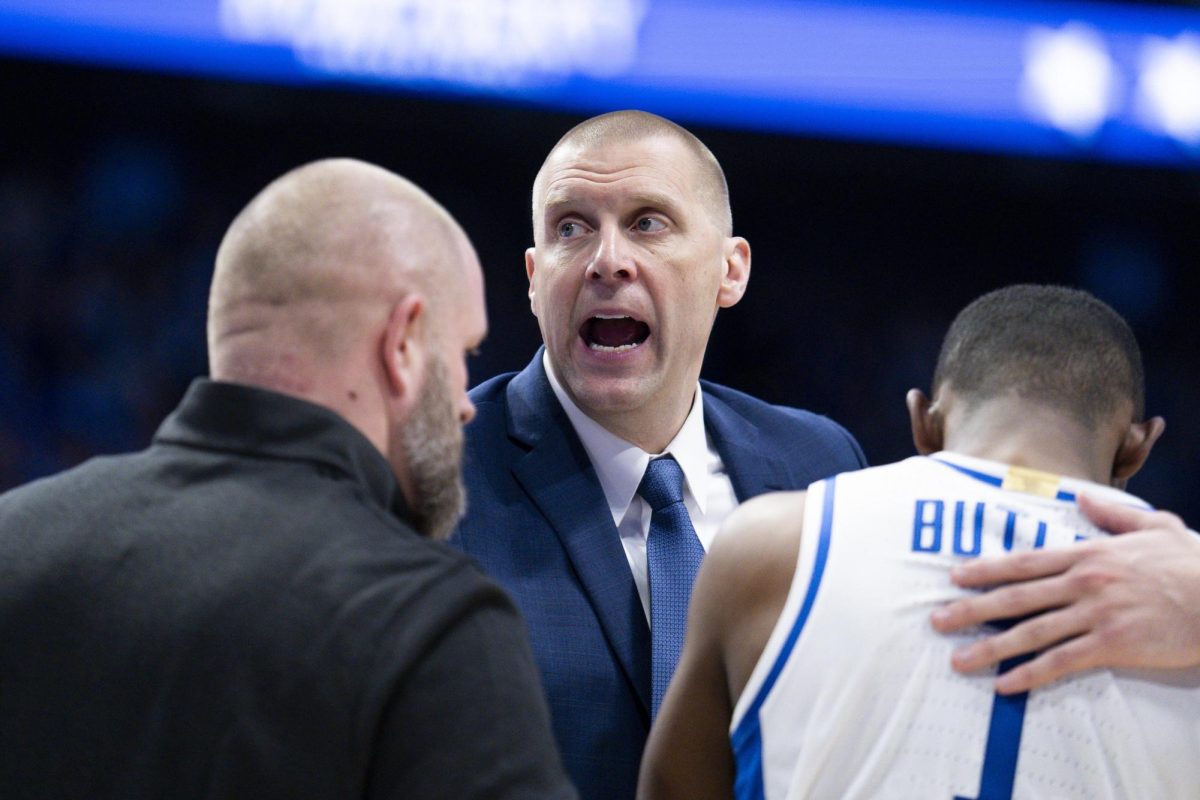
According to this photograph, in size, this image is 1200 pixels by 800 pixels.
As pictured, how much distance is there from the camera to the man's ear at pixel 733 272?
10.1 ft

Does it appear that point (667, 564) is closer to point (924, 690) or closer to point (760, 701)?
point (760, 701)

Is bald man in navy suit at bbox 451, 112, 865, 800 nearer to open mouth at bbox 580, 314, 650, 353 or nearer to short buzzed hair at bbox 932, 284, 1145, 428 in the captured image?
open mouth at bbox 580, 314, 650, 353

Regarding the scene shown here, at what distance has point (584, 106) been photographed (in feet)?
20.5

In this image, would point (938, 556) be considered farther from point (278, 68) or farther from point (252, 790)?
point (278, 68)

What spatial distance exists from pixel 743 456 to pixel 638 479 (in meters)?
0.28

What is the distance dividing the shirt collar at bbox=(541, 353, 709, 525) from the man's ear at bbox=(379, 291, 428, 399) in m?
1.05

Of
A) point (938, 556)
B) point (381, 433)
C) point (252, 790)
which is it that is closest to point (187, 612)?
point (252, 790)

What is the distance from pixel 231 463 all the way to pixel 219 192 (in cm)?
599

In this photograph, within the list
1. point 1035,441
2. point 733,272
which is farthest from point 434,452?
point 733,272

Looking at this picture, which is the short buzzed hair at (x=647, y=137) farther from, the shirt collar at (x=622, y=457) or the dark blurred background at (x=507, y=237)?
the dark blurred background at (x=507, y=237)

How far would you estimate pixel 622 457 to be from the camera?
2699mm

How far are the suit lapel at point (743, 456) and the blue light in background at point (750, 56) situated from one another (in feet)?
11.5

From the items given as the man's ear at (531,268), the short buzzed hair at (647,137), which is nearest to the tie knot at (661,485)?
the man's ear at (531,268)

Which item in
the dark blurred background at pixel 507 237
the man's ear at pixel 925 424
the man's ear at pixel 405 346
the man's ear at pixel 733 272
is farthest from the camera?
the dark blurred background at pixel 507 237
